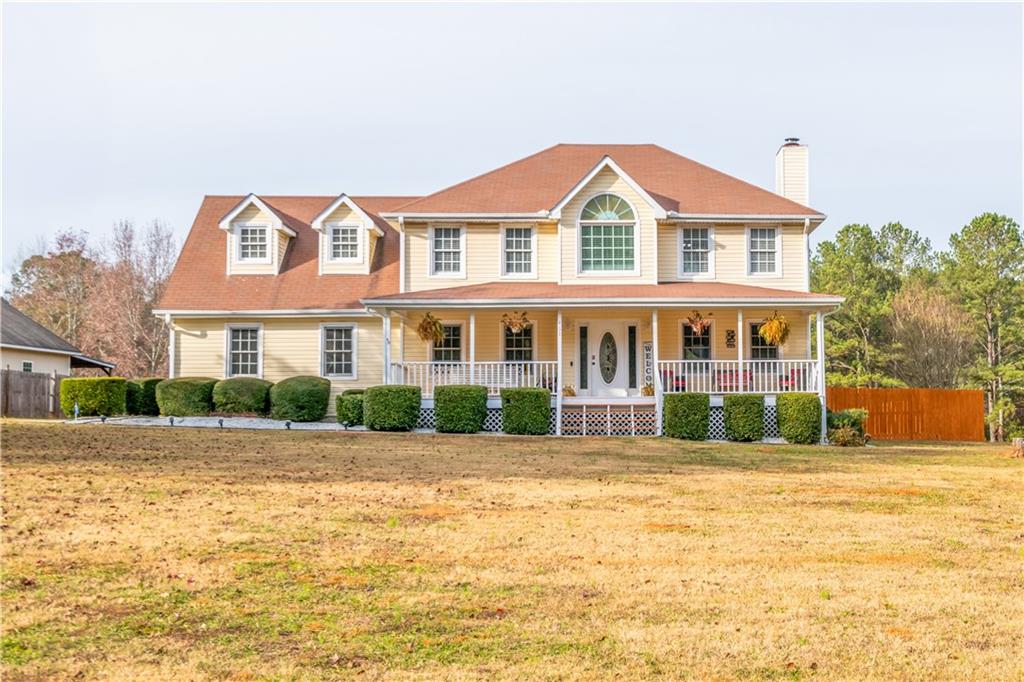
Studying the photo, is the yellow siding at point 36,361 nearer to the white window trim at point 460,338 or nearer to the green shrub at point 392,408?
the white window trim at point 460,338

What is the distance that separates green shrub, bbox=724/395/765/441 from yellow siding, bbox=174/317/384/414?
10644 mm

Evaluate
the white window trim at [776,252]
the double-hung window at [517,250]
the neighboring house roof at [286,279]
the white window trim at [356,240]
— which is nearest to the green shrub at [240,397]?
the neighboring house roof at [286,279]

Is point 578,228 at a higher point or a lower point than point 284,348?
higher

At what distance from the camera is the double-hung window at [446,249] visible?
27.3 meters

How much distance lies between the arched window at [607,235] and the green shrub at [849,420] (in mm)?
6666

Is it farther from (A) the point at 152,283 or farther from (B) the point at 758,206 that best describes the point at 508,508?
(A) the point at 152,283

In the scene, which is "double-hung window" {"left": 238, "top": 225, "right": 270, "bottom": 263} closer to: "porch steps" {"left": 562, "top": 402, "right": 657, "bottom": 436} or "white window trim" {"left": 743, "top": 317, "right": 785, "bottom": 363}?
"porch steps" {"left": 562, "top": 402, "right": 657, "bottom": 436}

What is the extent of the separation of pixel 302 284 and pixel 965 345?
29.9 metres

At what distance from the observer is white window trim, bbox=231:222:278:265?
1155 inches

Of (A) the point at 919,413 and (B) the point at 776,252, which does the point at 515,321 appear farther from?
(A) the point at 919,413

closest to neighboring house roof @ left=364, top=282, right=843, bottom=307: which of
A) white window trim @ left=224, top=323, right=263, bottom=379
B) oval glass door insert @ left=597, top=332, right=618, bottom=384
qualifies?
oval glass door insert @ left=597, top=332, right=618, bottom=384

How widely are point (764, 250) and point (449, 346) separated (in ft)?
31.3

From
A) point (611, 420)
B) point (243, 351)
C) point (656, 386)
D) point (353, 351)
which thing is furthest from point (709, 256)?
point (243, 351)

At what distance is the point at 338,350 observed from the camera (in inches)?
1121
